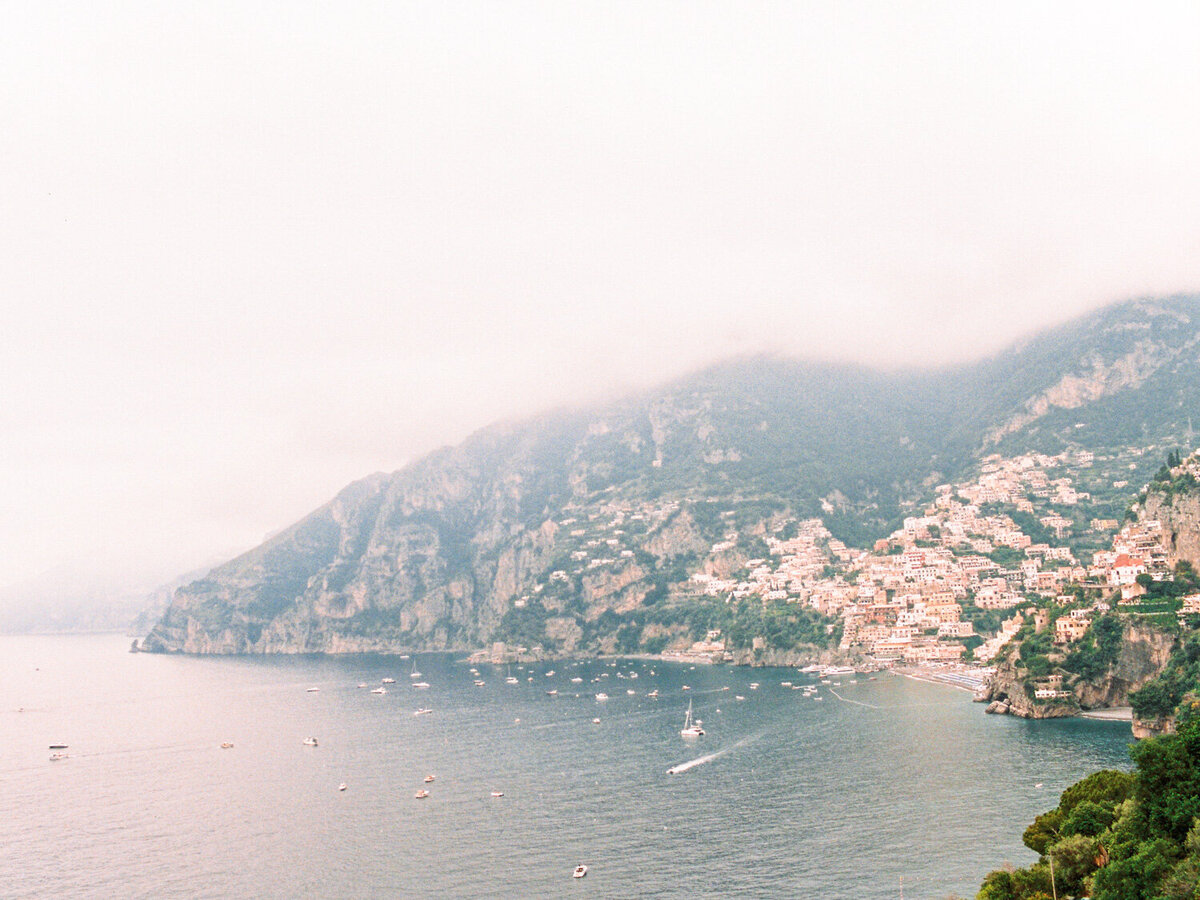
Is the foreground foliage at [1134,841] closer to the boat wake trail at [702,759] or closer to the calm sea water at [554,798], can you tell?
the calm sea water at [554,798]

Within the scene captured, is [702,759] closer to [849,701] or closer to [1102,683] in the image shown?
[849,701]

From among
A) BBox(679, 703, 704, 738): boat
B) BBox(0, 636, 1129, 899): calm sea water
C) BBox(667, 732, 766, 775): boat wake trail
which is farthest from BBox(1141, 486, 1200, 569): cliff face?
BBox(679, 703, 704, 738): boat

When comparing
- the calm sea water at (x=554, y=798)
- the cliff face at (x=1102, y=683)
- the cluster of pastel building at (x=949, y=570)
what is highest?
the cluster of pastel building at (x=949, y=570)

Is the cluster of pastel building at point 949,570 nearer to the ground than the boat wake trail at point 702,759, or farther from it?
farther from it

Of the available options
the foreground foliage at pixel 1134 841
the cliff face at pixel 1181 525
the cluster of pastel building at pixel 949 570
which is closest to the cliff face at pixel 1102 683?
the cliff face at pixel 1181 525

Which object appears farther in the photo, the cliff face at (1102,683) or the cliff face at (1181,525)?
the cliff face at (1181,525)

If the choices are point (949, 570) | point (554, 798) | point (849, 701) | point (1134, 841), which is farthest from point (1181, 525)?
point (554, 798)

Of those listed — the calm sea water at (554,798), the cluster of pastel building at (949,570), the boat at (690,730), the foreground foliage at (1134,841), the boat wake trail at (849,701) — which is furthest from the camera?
the cluster of pastel building at (949,570)

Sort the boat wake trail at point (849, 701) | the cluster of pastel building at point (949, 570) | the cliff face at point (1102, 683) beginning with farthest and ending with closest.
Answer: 1. the cluster of pastel building at point (949, 570)
2. the boat wake trail at point (849, 701)
3. the cliff face at point (1102, 683)

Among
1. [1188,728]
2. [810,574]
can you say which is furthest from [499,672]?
[1188,728]
